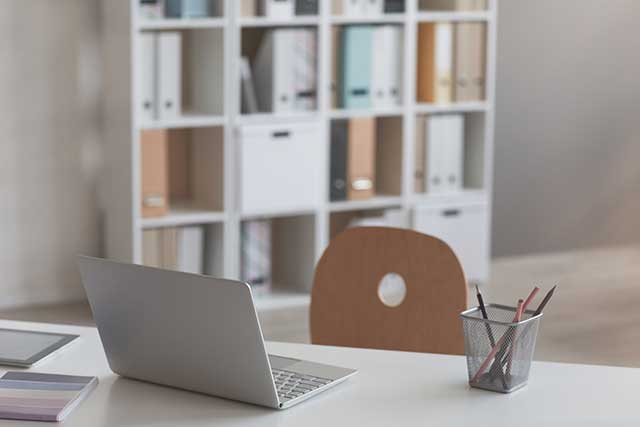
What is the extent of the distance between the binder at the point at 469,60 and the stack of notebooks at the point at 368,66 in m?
0.26

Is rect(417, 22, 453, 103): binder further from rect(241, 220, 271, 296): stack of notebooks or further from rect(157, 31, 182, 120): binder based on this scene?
rect(157, 31, 182, 120): binder

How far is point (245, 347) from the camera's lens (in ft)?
5.18

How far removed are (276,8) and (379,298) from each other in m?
2.39

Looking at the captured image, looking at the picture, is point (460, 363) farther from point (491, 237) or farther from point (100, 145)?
point (491, 237)

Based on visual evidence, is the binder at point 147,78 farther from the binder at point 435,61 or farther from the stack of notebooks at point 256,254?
the binder at point 435,61

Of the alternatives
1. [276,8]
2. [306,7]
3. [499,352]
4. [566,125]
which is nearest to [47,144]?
[276,8]

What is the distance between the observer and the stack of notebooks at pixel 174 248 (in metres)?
4.28

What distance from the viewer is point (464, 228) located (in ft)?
16.0

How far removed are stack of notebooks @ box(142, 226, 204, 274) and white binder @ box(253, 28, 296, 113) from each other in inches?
22.2

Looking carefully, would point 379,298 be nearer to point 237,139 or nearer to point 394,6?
point 237,139

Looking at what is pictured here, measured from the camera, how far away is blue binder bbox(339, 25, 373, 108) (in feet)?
14.9

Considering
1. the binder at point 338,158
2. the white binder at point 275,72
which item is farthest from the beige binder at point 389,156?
the white binder at point 275,72

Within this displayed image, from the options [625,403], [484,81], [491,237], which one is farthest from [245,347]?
[491,237]

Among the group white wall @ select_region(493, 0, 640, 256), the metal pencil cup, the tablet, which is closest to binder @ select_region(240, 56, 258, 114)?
white wall @ select_region(493, 0, 640, 256)
